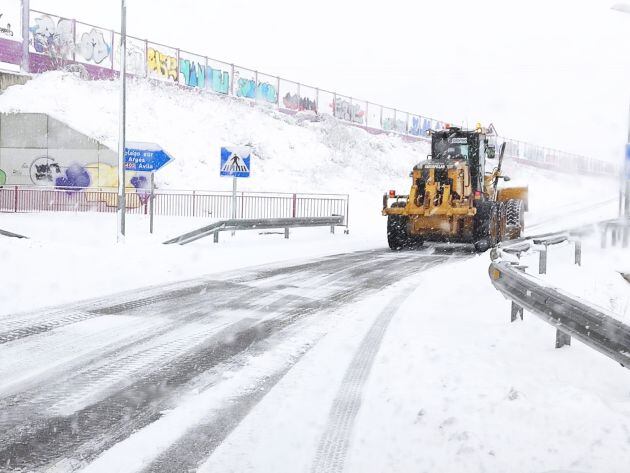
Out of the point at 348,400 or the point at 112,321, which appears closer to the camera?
the point at 348,400

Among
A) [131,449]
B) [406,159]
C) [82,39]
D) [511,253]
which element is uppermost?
[82,39]

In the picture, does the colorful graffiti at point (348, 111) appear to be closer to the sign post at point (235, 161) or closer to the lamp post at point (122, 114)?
the sign post at point (235, 161)

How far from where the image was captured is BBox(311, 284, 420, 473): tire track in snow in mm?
3334

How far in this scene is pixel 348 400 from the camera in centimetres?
428

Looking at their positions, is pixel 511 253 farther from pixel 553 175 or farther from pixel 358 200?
pixel 553 175

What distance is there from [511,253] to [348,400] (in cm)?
439

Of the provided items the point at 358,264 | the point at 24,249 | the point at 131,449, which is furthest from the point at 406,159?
the point at 131,449

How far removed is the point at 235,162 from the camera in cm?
1764

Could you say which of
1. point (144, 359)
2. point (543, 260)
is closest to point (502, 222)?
point (543, 260)

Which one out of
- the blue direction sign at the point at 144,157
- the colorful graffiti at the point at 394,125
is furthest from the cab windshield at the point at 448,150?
the colorful graffiti at the point at 394,125

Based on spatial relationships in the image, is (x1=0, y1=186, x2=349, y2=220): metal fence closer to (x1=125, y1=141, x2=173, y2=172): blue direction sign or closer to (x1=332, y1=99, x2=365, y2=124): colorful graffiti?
(x1=125, y1=141, x2=173, y2=172): blue direction sign

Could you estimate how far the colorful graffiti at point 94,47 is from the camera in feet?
104

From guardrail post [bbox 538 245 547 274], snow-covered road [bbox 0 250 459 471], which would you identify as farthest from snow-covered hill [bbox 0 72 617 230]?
snow-covered road [bbox 0 250 459 471]

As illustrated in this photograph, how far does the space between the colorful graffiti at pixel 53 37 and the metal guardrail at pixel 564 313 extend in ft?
95.3
